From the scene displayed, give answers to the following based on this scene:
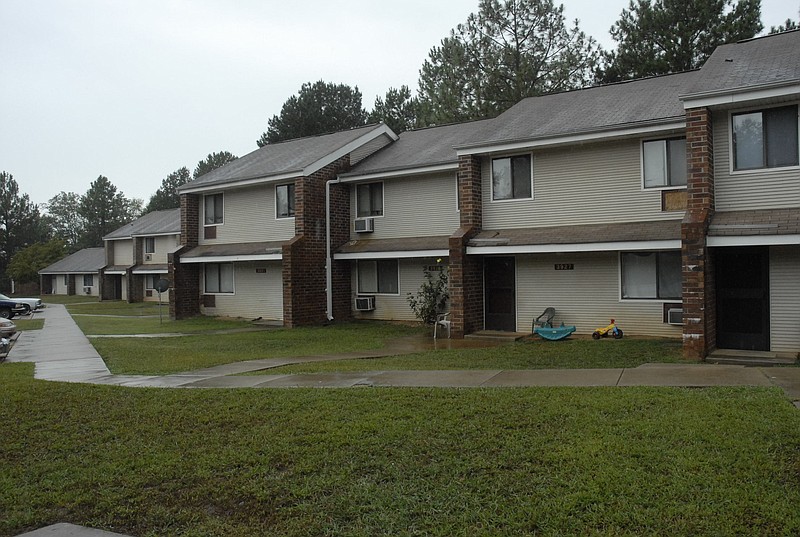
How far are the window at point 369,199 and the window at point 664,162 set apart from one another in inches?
362

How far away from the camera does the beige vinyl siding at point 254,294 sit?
945 inches

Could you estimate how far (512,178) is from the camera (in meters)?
17.8

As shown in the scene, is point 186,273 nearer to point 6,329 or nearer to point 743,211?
point 6,329

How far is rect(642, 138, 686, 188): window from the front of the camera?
15312 millimetres

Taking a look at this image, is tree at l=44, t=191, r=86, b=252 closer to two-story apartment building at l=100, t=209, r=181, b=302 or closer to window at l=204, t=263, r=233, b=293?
two-story apartment building at l=100, t=209, r=181, b=302

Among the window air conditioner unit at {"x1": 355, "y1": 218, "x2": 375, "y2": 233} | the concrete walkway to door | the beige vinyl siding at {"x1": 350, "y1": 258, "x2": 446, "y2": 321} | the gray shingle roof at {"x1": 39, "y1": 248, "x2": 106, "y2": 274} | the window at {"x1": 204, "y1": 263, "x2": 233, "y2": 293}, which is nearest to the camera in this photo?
the concrete walkway to door

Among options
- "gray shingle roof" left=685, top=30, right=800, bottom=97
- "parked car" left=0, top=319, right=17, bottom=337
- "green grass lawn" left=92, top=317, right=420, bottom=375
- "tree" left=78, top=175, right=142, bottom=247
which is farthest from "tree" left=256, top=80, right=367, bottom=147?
"tree" left=78, top=175, right=142, bottom=247

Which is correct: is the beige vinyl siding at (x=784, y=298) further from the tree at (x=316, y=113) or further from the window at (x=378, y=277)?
the tree at (x=316, y=113)

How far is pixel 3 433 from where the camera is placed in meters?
7.20

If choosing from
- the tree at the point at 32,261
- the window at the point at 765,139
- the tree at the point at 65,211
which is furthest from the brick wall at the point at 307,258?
the tree at the point at 65,211

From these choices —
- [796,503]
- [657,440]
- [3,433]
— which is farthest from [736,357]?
[3,433]

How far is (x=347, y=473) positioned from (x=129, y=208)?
335 feet

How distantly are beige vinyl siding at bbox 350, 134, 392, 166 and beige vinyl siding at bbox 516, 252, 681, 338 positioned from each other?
8.30 m

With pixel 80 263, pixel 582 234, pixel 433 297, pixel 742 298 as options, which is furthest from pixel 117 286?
pixel 742 298
